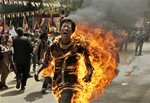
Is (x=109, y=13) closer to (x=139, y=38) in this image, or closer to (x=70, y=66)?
(x=70, y=66)

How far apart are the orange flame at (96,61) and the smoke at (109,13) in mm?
241

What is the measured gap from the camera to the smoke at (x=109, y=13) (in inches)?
280

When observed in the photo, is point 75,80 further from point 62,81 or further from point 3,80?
point 3,80

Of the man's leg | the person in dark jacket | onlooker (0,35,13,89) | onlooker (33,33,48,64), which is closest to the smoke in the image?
the man's leg

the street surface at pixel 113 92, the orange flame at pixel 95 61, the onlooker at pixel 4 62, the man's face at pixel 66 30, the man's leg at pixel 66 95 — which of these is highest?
the man's face at pixel 66 30

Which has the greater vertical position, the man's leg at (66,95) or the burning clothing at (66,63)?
the burning clothing at (66,63)

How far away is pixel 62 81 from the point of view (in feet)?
17.9

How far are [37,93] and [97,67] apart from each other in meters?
4.18

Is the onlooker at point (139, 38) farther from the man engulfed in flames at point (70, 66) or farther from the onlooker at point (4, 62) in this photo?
the man engulfed in flames at point (70, 66)

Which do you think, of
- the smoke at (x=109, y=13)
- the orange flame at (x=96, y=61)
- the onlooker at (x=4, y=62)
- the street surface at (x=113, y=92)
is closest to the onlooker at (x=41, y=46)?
the street surface at (x=113, y=92)

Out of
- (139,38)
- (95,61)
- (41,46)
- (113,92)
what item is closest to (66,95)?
(95,61)

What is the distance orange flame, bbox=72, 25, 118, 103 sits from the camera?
554 centimetres

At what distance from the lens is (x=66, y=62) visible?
17.8 feet

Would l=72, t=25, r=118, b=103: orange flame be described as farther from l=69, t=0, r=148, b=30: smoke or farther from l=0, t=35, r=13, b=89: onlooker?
l=0, t=35, r=13, b=89: onlooker
